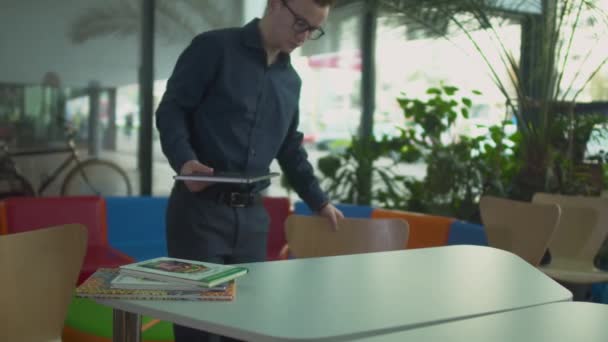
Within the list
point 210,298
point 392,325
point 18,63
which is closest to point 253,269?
point 210,298

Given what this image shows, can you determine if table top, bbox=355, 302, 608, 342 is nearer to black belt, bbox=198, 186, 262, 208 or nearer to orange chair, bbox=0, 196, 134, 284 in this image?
black belt, bbox=198, 186, 262, 208

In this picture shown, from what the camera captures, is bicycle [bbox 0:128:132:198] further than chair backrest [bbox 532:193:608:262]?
Yes

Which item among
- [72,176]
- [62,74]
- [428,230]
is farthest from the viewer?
[72,176]

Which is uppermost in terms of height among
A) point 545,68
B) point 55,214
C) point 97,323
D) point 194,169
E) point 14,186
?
point 545,68

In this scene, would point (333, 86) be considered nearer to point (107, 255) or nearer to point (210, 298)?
point (107, 255)

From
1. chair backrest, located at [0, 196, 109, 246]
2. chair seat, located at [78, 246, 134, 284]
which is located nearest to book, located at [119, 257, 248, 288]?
chair seat, located at [78, 246, 134, 284]

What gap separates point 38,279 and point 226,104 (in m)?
0.81

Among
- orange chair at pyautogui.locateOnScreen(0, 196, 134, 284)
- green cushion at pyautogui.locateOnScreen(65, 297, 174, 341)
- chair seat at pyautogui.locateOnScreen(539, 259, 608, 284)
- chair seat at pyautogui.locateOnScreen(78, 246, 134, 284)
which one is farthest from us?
orange chair at pyautogui.locateOnScreen(0, 196, 134, 284)

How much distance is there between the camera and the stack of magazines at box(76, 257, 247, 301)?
5.63 feet

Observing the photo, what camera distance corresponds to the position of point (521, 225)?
3680mm

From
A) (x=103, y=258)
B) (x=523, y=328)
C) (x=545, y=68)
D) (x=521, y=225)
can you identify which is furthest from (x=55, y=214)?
(x=523, y=328)

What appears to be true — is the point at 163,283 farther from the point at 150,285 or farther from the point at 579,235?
the point at 579,235

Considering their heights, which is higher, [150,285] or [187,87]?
[187,87]

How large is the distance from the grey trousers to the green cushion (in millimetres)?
909
